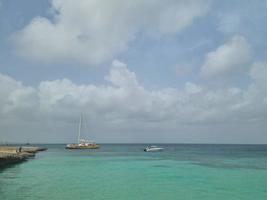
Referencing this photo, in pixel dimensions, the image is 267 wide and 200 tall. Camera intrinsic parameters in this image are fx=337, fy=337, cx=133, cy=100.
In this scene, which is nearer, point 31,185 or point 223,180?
point 31,185

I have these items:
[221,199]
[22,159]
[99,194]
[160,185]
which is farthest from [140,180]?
[22,159]

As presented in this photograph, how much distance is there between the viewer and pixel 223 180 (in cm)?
3428

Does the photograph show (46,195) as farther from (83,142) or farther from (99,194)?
(83,142)

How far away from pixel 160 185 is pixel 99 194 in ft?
22.8

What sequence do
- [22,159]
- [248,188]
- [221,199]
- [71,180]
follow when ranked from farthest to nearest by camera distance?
[22,159], [71,180], [248,188], [221,199]

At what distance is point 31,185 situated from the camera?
2975 centimetres

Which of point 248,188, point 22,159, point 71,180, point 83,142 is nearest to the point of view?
point 248,188

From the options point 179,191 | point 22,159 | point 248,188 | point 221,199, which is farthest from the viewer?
point 22,159

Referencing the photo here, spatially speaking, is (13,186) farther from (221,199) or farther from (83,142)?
(83,142)

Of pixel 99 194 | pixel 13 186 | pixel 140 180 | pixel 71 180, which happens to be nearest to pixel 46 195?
pixel 99 194

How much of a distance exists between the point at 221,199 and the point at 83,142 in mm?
102119

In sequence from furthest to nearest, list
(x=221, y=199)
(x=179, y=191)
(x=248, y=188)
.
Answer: (x=248, y=188) → (x=179, y=191) → (x=221, y=199)

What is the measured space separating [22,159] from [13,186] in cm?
3008

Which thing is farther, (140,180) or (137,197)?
(140,180)
